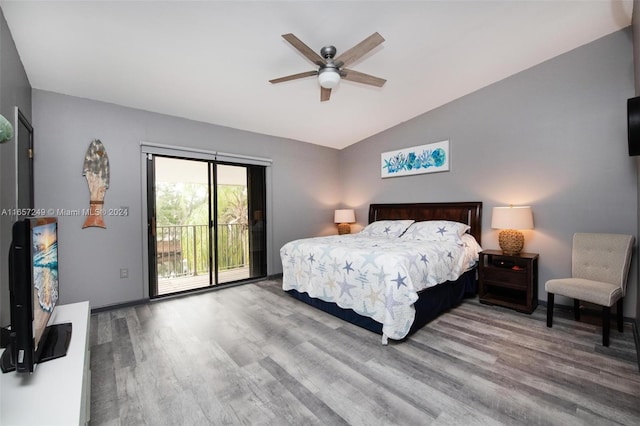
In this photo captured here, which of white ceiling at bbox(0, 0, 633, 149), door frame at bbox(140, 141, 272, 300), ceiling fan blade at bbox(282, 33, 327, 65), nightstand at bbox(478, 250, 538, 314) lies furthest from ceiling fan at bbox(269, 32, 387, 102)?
nightstand at bbox(478, 250, 538, 314)

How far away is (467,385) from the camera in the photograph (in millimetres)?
1832

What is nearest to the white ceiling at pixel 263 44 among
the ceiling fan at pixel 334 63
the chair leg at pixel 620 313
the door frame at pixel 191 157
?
the ceiling fan at pixel 334 63

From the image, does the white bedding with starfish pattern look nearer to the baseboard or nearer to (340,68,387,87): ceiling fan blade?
(340,68,387,87): ceiling fan blade

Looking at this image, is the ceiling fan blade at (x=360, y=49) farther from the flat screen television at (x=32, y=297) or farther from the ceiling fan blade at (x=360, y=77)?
the flat screen television at (x=32, y=297)

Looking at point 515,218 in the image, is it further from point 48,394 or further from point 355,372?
point 48,394

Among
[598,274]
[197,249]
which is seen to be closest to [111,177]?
[197,249]

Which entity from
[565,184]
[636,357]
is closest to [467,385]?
[636,357]

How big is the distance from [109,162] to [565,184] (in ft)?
17.5

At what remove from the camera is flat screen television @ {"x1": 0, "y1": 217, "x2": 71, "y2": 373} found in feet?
3.44

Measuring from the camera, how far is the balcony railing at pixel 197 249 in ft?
13.7

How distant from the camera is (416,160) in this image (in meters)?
4.45

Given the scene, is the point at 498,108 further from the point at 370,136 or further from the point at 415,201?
the point at 370,136

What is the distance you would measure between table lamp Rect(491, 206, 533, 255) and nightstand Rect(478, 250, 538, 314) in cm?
11

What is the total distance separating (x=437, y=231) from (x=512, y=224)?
2.72ft
